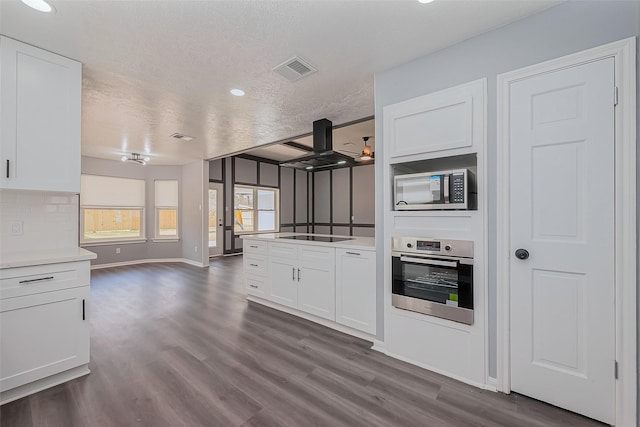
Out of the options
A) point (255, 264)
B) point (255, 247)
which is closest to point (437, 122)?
point (255, 247)

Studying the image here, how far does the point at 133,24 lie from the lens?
6.27 feet

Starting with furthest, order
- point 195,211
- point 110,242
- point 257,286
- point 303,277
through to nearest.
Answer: point 195,211, point 110,242, point 257,286, point 303,277

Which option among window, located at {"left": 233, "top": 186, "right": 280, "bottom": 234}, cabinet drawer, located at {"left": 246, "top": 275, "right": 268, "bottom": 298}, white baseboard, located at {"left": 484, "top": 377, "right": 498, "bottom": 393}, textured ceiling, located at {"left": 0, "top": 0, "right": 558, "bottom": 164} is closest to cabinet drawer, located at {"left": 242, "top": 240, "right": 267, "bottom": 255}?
cabinet drawer, located at {"left": 246, "top": 275, "right": 268, "bottom": 298}

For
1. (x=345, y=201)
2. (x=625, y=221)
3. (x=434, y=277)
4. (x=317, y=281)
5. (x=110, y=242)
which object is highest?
(x=345, y=201)

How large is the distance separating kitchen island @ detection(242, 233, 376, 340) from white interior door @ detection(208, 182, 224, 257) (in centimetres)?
420

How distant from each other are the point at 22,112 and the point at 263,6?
2.00 m

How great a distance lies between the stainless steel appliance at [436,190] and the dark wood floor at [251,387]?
1.34 m

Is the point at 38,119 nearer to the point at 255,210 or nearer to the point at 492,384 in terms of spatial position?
the point at 492,384

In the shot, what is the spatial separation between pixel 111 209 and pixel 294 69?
20.8 feet

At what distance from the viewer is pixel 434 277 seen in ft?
7.41

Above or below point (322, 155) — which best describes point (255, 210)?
below

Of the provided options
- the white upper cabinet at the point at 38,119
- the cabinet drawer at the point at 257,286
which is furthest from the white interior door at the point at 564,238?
the white upper cabinet at the point at 38,119

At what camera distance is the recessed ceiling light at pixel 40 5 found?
67.4 inches

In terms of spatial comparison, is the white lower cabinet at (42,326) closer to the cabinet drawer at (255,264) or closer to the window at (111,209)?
the cabinet drawer at (255,264)
